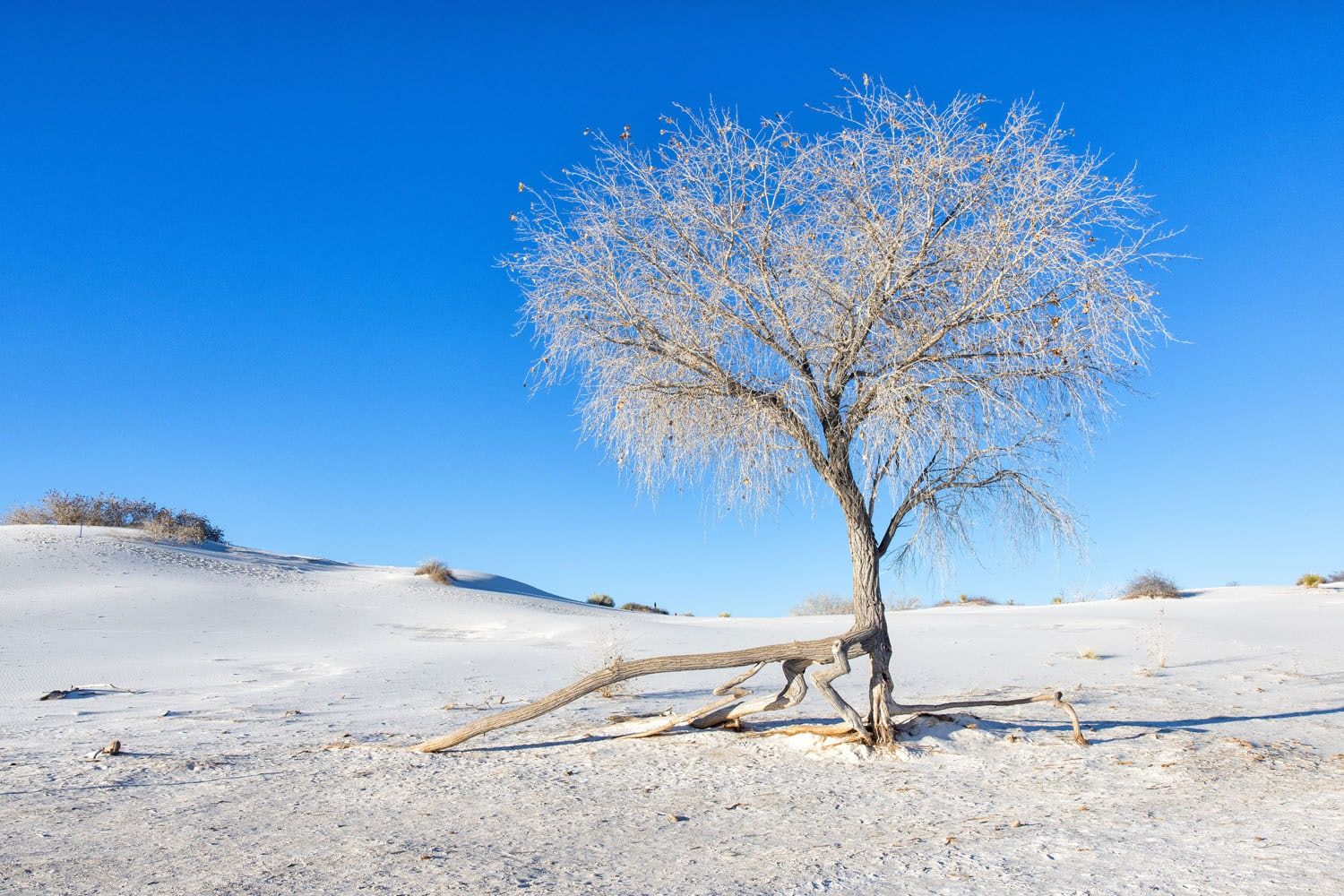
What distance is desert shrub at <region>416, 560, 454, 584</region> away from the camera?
2686 centimetres

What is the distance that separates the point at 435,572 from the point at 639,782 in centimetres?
2085

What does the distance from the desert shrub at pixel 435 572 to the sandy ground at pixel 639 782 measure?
10554 mm

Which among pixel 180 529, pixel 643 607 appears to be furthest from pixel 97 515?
pixel 643 607

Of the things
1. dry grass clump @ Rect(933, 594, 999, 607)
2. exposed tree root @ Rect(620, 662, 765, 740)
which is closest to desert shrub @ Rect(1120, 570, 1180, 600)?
dry grass clump @ Rect(933, 594, 999, 607)

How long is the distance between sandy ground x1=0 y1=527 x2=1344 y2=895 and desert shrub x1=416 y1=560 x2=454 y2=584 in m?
10.6

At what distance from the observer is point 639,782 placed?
732 centimetres

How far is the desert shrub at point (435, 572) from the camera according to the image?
26859 millimetres

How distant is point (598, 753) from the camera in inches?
325

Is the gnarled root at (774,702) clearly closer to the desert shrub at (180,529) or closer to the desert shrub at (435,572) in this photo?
the desert shrub at (435,572)

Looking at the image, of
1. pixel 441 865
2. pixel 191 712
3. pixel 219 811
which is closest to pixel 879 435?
pixel 441 865

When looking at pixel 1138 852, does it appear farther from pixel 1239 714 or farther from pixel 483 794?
pixel 1239 714

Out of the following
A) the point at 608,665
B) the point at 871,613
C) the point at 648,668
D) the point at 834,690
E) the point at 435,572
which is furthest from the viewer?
the point at 435,572

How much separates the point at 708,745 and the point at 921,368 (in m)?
3.89

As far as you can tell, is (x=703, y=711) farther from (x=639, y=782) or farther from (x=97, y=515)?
(x=97, y=515)
